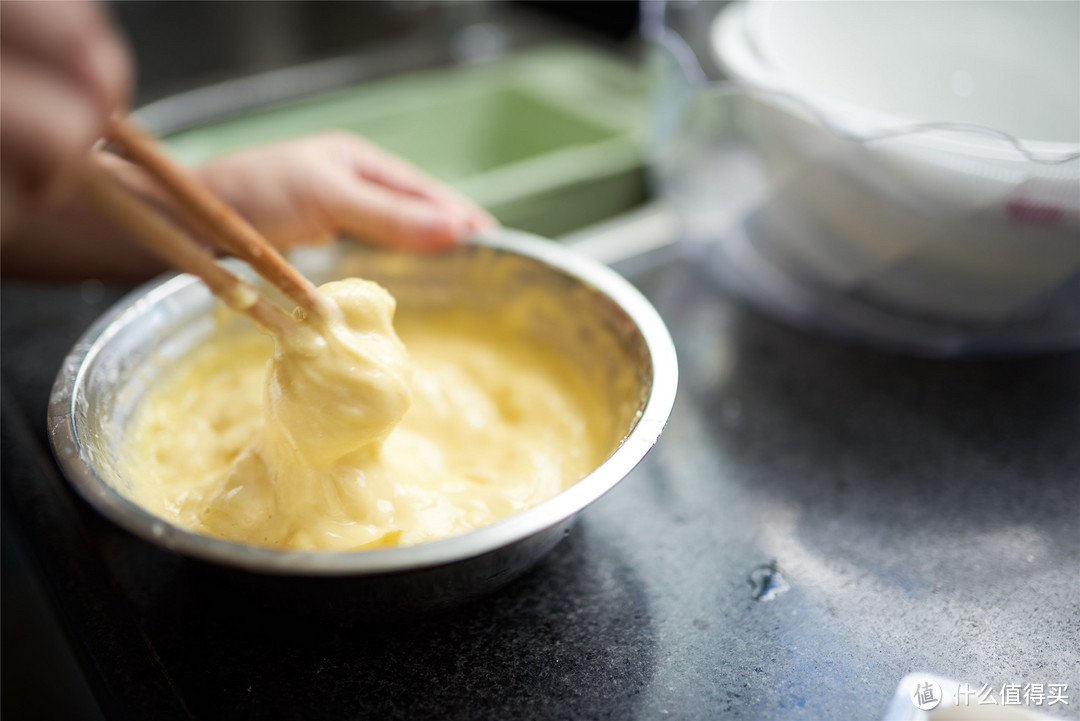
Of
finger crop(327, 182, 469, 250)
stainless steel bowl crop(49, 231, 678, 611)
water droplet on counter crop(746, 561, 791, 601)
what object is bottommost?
water droplet on counter crop(746, 561, 791, 601)

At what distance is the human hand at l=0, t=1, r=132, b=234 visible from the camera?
1.34ft

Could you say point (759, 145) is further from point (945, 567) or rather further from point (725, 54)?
point (945, 567)

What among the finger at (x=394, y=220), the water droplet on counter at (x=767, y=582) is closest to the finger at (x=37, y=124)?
the finger at (x=394, y=220)

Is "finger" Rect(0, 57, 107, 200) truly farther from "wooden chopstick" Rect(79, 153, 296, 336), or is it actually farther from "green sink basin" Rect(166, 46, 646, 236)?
"green sink basin" Rect(166, 46, 646, 236)

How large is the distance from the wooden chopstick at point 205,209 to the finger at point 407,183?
376 millimetres

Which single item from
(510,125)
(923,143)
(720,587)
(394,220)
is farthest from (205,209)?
(510,125)

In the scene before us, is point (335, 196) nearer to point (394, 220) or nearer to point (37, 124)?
point (394, 220)

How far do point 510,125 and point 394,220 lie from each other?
116 centimetres

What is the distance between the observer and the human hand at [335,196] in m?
0.97

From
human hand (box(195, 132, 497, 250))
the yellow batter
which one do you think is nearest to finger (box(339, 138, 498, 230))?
human hand (box(195, 132, 497, 250))

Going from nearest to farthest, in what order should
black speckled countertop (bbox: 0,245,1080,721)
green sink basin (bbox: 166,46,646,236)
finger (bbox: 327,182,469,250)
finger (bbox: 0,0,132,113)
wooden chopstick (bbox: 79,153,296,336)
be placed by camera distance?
finger (bbox: 0,0,132,113) → wooden chopstick (bbox: 79,153,296,336) → black speckled countertop (bbox: 0,245,1080,721) → finger (bbox: 327,182,469,250) → green sink basin (bbox: 166,46,646,236)

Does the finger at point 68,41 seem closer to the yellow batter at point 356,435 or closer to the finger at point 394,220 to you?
the yellow batter at point 356,435

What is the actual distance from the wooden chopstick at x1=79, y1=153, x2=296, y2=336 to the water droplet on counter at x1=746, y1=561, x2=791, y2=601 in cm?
50

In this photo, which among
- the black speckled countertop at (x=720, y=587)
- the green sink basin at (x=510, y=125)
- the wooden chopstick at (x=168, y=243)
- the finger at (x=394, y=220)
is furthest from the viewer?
the green sink basin at (x=510, y=125)
